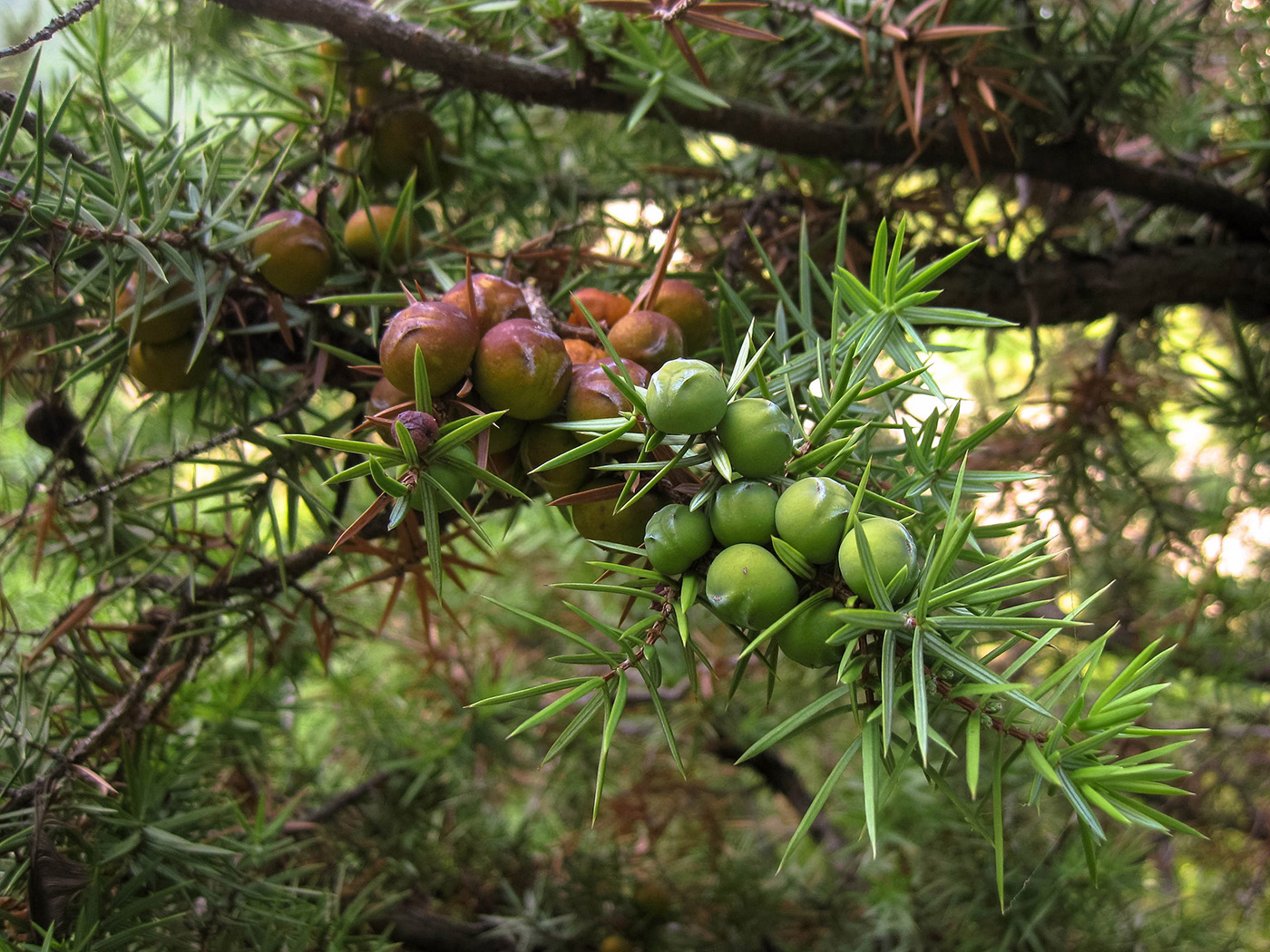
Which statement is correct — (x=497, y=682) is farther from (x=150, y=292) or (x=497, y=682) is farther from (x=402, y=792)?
(x=150, y=292)

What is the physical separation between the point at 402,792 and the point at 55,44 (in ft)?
2.78

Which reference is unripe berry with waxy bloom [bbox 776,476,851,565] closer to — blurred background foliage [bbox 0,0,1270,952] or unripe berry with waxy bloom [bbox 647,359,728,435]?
unripe berry with waxy bloom [bbox 647,359,728,435]

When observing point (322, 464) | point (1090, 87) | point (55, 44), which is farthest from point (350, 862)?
point (1090, 87)

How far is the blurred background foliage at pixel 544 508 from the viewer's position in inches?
21.6

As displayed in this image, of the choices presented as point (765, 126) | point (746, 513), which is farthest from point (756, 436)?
point (765, 126)

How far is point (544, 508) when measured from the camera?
0.84 meters

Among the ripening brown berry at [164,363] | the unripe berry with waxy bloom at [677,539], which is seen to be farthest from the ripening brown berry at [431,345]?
the ripening brown berry at [164,363]

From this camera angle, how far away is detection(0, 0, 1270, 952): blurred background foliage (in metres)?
0.55

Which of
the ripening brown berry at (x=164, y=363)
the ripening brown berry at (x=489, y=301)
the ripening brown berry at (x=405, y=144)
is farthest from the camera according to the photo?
the ripening brown berry at (x=405, y=144)

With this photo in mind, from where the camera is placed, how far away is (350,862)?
78 cm

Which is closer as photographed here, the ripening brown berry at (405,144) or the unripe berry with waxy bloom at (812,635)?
the unripe berry with waxy bloom at (812,635)

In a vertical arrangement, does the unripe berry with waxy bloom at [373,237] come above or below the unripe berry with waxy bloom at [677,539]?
above

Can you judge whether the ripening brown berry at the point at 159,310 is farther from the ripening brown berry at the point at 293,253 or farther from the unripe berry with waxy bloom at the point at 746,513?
the unripe berry with waxy bloom at the point at 746,513

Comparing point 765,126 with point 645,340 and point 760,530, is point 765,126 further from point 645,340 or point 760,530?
point 760,530
